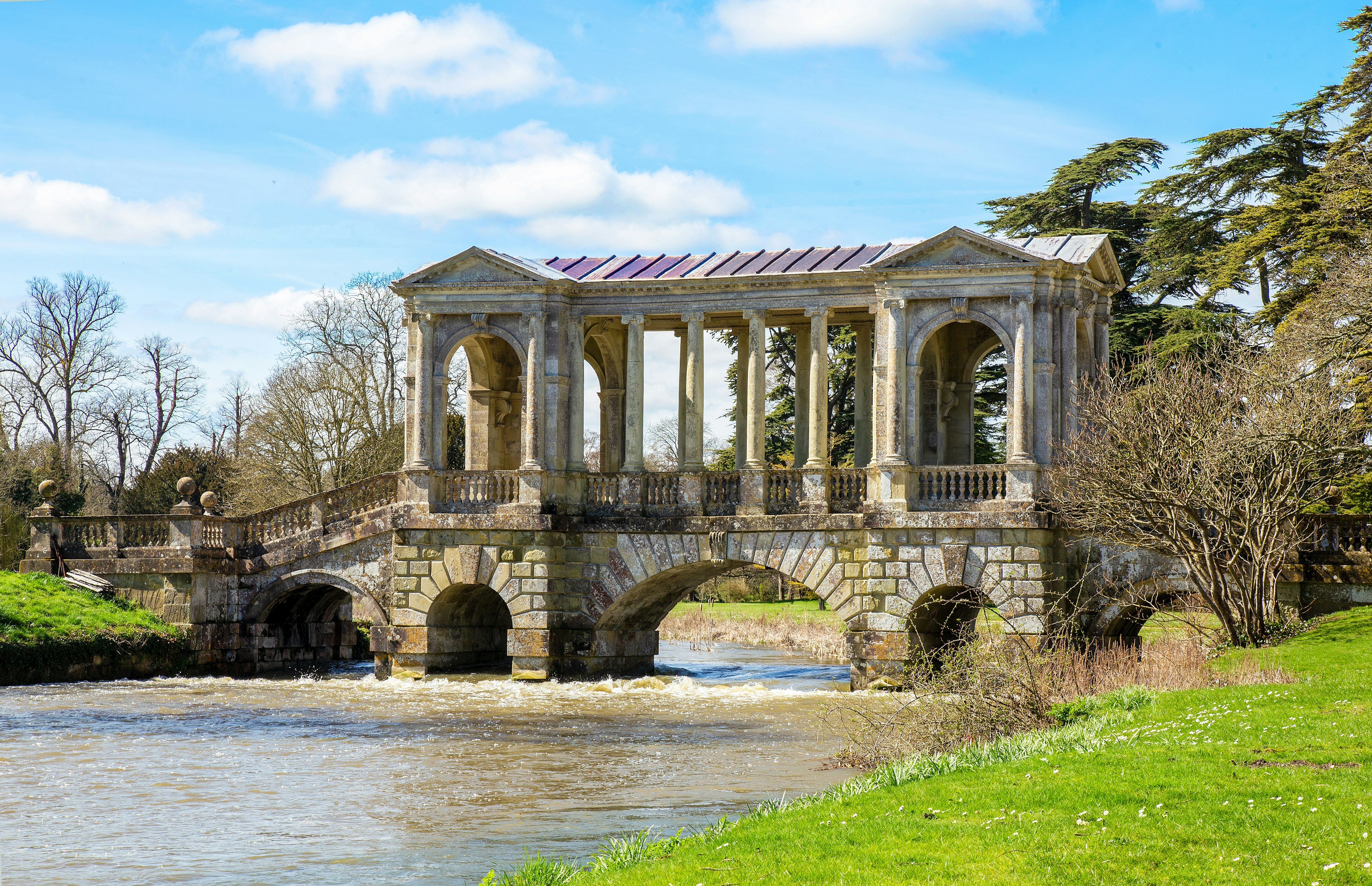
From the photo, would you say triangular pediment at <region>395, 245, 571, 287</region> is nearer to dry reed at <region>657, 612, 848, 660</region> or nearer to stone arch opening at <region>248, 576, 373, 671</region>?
stone arch opening at <region>248, 576, 373, 671</region>

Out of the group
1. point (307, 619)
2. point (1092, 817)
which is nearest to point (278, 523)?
point (307, 619)

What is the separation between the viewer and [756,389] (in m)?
27.1

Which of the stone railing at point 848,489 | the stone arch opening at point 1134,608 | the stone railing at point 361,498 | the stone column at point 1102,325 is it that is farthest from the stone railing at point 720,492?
the stone column at point 1102,325

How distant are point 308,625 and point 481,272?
32.5 ft

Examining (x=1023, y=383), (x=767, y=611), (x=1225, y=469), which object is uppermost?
(x=1023, y=383)

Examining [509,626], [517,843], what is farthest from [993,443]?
[517,843]

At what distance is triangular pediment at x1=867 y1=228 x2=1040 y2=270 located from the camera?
24562mm

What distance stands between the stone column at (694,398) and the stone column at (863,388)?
334cm

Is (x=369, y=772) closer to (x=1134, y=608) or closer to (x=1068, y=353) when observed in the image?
(x=1134, y=608)

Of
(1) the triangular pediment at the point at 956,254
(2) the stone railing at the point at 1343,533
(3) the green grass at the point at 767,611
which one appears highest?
(1) the triangular pediment at the point at 956,254

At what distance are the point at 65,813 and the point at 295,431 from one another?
92.8ft

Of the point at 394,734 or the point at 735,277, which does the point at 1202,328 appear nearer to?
the point at 735,277

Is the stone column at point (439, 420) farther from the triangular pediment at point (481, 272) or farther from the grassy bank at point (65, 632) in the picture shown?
the grassy bank at point (65, 632)

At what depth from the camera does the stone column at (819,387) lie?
2638cm
